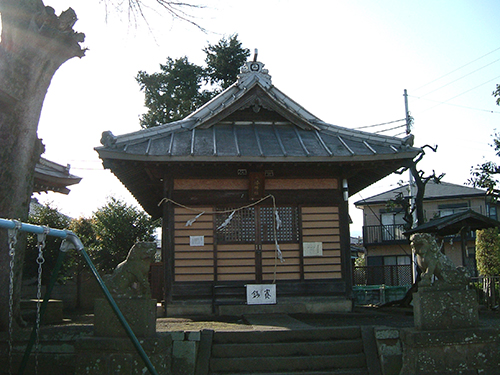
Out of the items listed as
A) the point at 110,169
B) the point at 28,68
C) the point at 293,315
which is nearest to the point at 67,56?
the point at 28,68

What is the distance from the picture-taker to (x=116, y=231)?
2139 cm

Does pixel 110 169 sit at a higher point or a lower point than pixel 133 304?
higher

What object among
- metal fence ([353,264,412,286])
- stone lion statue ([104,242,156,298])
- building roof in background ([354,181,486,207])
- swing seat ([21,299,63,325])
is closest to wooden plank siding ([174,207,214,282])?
swing seat ([21,299,63,325])

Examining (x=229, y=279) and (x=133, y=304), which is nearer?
(x=133, y=304)

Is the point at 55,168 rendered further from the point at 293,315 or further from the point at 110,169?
the point at 293,315

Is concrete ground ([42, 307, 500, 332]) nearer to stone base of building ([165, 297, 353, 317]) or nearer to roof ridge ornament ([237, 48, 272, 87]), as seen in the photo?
stone base of building ([165, 297, 353, 317])

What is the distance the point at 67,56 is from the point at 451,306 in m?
7.42

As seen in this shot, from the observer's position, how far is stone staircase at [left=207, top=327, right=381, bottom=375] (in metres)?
7.00

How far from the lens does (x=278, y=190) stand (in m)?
11.5

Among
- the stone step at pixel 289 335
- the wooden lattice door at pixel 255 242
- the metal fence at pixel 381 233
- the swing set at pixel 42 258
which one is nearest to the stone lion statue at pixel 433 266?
the stone step at pixel 289 335

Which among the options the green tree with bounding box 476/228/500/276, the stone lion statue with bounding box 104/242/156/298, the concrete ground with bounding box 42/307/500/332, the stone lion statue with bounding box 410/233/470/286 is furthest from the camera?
the green tree with bounding box 476/228/500/276

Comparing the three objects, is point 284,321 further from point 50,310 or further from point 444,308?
point 50,310

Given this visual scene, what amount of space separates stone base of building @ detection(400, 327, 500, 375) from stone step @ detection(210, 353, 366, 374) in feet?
2.87

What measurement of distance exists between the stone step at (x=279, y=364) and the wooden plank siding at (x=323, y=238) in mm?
4198
